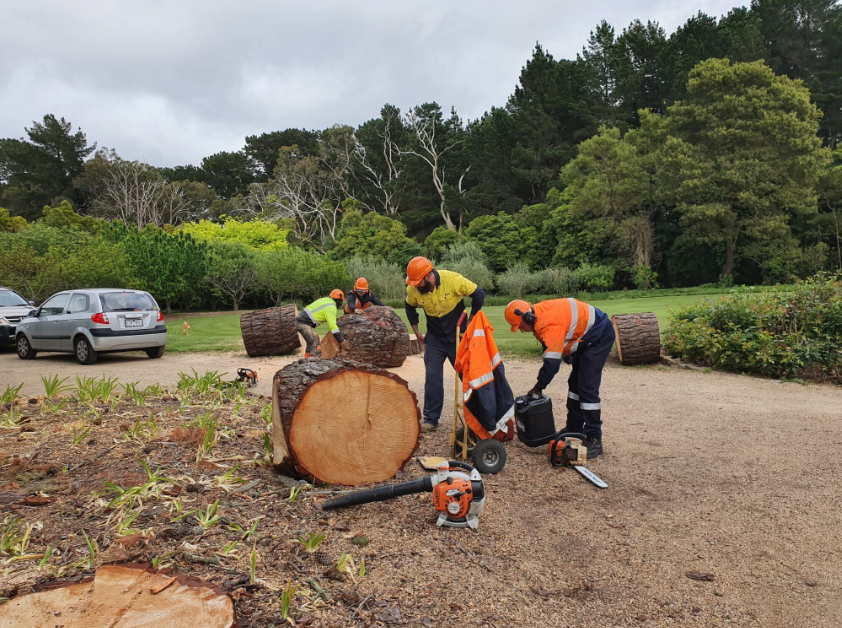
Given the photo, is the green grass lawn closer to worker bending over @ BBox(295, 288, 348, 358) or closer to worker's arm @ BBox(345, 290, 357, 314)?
worker's arm @ BBox(345, 290, 357, 314)

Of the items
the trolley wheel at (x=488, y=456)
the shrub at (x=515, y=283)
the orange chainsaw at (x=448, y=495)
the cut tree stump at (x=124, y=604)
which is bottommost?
the trolley wheel at (x=488, y=456)

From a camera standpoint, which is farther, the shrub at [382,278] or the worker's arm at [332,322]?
the shrub at [382,278]

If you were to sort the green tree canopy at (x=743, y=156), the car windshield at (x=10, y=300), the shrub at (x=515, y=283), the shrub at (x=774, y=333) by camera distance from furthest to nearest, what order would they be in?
1. the shrub at (x=515, y=283)
2. the green tree canopy at (x=743, y=156)
3. the car windshield at (x=10, y=300)
4. the shrub at (x=774, y=333)

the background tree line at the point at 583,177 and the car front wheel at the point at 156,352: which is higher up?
the background tree line at the point at 583,177

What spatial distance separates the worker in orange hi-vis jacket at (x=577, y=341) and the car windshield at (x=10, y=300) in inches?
562

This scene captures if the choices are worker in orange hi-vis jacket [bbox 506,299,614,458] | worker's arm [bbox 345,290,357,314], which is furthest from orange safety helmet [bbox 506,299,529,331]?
worker's arm [bbox 345,290,357,314]

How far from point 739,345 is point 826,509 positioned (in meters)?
5.64

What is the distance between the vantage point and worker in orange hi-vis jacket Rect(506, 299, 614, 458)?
4750 millimetres

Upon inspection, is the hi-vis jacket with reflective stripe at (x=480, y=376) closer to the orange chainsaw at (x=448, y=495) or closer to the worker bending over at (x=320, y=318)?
the orange chainsaw at (x=448, y=495)

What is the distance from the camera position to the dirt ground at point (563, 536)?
8.32ft

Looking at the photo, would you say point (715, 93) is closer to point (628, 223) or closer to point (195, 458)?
point (628, 223)

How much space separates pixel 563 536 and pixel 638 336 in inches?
274

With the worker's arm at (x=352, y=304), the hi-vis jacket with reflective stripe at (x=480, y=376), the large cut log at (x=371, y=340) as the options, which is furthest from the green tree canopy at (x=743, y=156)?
the hi-vis jacket with reflective stripe at (x=480, y=376)

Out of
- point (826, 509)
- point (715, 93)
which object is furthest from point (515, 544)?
point (715, 93)
